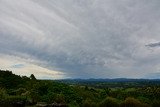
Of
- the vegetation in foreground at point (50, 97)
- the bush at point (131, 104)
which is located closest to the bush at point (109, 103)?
the vegetation in foreground at point (50, 97)

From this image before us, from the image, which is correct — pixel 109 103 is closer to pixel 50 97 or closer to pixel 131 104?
pixel 131 104

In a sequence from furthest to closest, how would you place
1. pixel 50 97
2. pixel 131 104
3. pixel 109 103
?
1. pixel 50 97
2. pixel 131 104
3. pixel 109 103

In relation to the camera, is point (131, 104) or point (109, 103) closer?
point (109, 103)

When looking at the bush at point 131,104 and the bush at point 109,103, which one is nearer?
the bush at point 109,103

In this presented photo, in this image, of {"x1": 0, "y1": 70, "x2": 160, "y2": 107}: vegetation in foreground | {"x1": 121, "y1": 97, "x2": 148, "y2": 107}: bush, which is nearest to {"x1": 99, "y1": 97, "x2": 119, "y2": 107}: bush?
{"x1": 0, "y1": 70, "x2": 160, "y2": 107}: vegetation in foreground

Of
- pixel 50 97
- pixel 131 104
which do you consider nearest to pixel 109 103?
pixel 131 104

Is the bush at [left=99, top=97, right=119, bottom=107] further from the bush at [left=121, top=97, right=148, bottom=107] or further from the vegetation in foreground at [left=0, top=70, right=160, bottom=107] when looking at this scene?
the bush at [left=121, top=97, right=148, bottom=107]

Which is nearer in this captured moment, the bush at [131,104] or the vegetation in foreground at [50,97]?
the vegetation in foreground at [50,97]

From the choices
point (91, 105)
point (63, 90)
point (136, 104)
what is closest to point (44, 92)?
point (63, 90)

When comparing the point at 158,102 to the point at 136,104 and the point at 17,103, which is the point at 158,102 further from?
the point at 17,103

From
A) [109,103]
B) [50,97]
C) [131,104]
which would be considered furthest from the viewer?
[50,97]

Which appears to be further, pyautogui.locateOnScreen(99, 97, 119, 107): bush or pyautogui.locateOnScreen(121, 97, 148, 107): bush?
pyautogui.locateOnScreen(121, 97, 148, 107): bush

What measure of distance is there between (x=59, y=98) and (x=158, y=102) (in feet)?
48.5

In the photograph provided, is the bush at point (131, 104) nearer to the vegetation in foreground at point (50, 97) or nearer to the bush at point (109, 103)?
the vegetation in foreground at point (50, 97)
